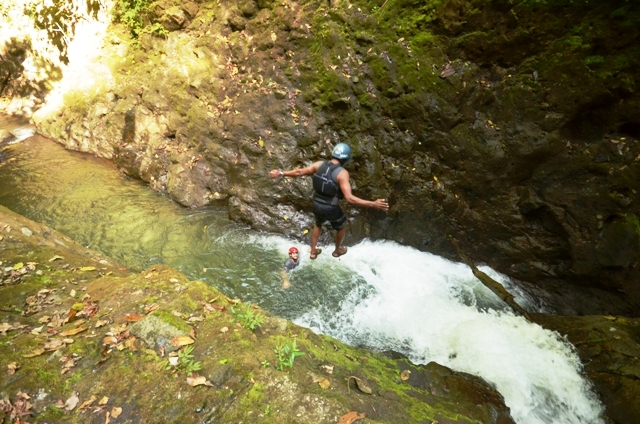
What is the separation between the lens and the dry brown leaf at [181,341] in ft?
10.1

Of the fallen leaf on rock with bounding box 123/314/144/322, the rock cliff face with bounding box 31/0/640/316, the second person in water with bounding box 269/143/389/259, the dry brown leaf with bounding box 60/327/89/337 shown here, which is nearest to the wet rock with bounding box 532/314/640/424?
the rock cliff face with bounding box 31/0/640/316

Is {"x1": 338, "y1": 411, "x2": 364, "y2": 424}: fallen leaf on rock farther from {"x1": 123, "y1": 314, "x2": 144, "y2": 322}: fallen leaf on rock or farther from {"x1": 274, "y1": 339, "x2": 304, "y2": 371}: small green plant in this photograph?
{"x1": 123, "y1": 314, "x2": 144, "y2": 322}: fallen leaf on rock

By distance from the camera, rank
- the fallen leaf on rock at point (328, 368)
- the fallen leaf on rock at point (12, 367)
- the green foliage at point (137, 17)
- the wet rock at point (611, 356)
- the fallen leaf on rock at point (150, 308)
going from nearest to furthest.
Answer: the fallen leaf on rock at point (12, 367)
the fallen leaf on rock at point (328, 368)
the fallen leaf on rock at point (150, 308)
the wet rock at point (611, 356)
the green foliage at point (137, 17)

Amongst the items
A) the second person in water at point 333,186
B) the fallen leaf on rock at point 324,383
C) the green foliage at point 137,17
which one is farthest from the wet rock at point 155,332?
the green foliage at point 137,17

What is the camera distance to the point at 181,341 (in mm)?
3104

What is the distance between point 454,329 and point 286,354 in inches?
135

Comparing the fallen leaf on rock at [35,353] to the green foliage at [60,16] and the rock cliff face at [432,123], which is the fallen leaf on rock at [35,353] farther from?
the green foliage at [60,16]

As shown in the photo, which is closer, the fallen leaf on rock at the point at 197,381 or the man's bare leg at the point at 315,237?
the fallen leaf on rock at the point at 197,381

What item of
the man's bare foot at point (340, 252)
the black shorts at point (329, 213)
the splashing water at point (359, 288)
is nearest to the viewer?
the splashing water at point (359, 288)

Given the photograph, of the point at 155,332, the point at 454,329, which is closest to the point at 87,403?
the point at 155,332

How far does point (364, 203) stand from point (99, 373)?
11.9 feet

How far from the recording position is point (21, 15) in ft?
38.2

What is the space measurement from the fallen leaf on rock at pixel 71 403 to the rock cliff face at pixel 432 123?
4972 mm

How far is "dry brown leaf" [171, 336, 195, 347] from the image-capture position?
309 centimetres
